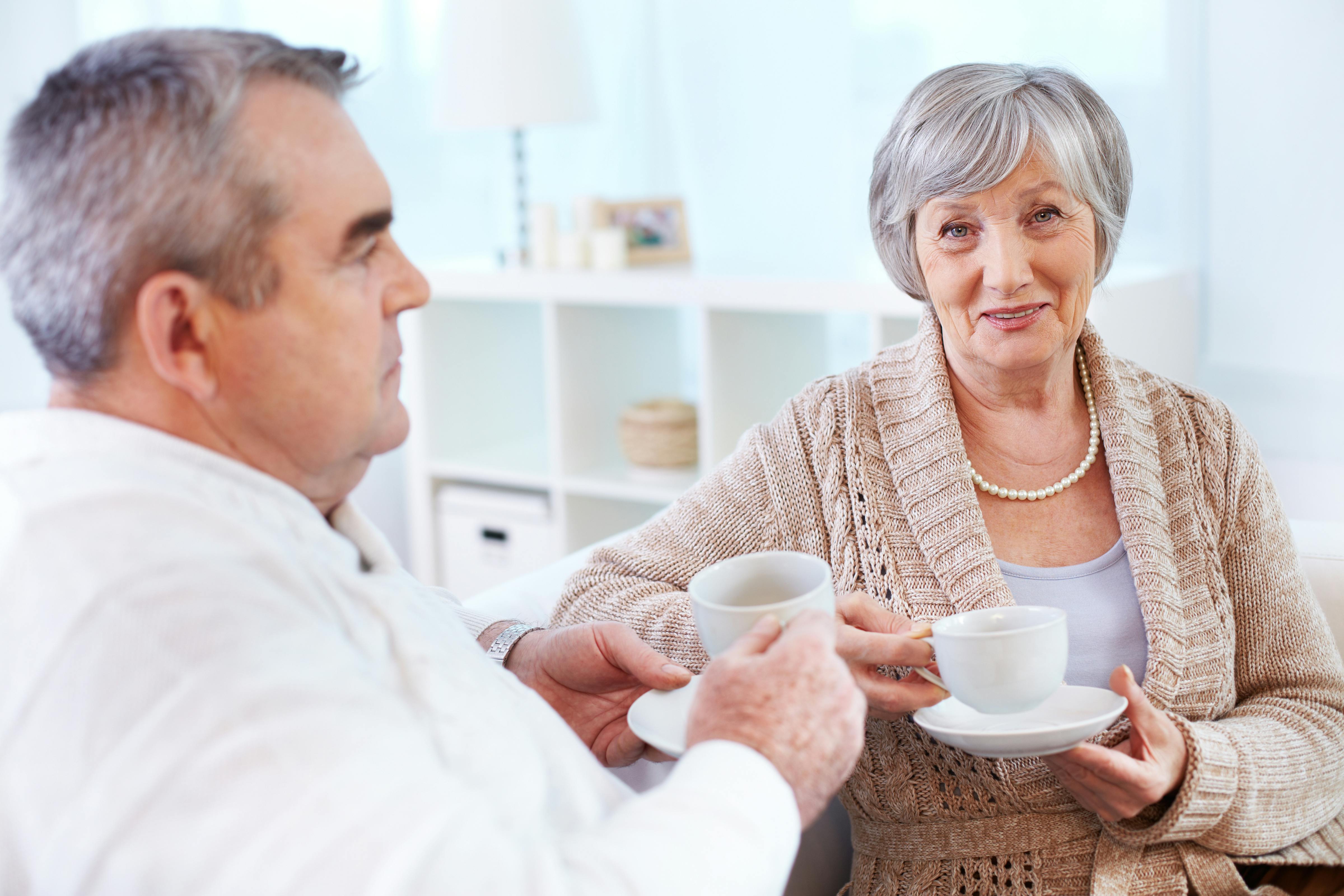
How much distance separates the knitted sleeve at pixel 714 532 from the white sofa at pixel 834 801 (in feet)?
0.38

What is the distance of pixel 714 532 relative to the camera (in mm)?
1452

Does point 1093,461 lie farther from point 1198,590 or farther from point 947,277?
point 947,277

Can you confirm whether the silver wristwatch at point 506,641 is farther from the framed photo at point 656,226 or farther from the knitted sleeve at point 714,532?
the framed photo at point 656,226

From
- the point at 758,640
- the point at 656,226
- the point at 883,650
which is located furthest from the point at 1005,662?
the point at 656,226

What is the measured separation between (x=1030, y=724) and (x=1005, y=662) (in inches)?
6.8

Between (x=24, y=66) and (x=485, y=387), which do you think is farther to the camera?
(x=485, y=387)

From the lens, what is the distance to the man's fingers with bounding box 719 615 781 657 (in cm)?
90

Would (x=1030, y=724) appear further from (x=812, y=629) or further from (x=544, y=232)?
(x=544, y=232)

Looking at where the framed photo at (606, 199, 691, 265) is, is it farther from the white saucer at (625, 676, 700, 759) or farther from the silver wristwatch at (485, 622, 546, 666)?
the white saucer at (625, 676, 700, 759)

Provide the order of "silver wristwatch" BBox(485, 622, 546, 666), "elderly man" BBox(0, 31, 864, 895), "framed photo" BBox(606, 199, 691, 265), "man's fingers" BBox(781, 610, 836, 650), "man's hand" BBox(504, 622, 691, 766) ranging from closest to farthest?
"elderly man" BBox(0, 31, 864, 895), "man's fingers" BBox(781, 610, 836, 650), "man's hand" BBox(504, 622, 691, 766), "silver wristwatch" BBox(485, 622, 546, 666), "framed photo" BBox(606, 199, 691, 265)

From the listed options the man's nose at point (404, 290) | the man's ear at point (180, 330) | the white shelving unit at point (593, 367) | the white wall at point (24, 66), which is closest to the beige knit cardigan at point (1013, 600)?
the man's nose at point (404, 290)

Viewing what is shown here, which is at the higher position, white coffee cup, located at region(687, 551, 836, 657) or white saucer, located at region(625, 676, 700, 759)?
white coffee cup, located at region(687, 551, 836, 657)

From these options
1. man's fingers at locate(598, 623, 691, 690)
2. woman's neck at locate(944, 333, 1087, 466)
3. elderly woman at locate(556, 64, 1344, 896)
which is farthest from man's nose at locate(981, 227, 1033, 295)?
man's fingers at locate(598, 623, 691, 690)

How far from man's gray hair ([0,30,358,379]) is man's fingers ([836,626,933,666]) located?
60 centimetres
